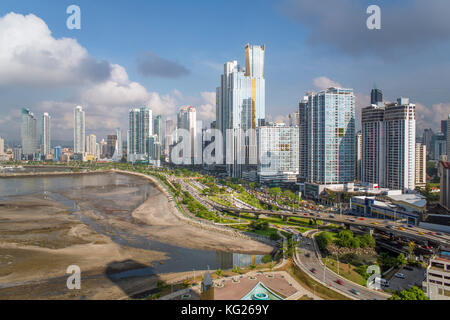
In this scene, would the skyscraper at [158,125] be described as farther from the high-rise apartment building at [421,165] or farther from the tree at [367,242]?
the tree at [367,242]

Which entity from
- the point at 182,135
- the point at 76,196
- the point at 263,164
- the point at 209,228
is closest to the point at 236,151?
the point at 263,164

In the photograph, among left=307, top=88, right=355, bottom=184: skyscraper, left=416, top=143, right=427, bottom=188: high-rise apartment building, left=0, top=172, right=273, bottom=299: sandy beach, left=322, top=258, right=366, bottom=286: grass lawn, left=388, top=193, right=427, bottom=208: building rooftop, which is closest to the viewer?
left=0, top=172, right=273, bottom=299: sandy beach

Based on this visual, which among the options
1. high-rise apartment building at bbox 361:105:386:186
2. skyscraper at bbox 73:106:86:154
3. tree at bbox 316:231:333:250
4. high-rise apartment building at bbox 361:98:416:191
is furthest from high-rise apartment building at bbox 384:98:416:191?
skyscraper at bbox 73:106:86:154

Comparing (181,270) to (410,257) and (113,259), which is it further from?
(410,257)

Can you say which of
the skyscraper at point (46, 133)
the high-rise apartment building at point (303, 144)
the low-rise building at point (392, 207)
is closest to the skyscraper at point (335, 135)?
the high-rise apartment building at point (303, 144)

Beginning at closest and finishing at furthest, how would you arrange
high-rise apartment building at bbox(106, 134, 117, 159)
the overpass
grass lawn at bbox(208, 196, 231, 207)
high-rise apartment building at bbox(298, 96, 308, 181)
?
the overpass, grass lawn at bbox(208, 196, 231, 207), high-rise apartment building at bbox(298, 96, 308, 181), high-rise apartment building at bbox(106, 134, 117, 159)

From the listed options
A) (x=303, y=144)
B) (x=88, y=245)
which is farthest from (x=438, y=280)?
(x=303, y=144)

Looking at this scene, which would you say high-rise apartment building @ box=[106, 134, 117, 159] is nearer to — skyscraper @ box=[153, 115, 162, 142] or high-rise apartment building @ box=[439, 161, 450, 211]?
skyscraper @ box=[153, 115, 162, 142]
